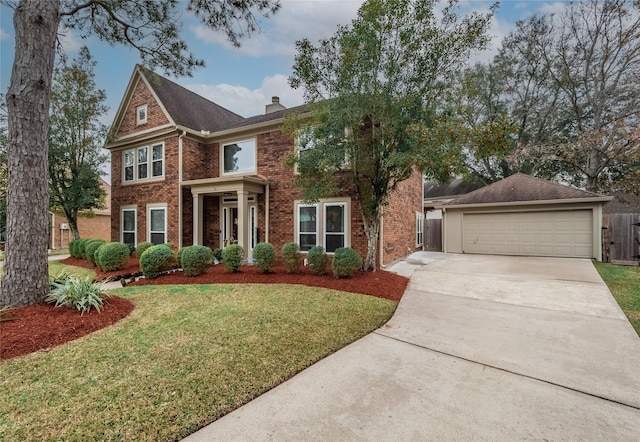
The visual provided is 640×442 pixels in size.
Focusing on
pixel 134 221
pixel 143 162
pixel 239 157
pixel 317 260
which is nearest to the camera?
pixel 317 260

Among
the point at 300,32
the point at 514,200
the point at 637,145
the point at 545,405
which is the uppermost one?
the point at 300,32

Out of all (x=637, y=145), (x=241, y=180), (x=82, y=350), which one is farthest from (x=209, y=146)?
(x=637, y=145)

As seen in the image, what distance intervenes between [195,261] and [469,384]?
7.00 m

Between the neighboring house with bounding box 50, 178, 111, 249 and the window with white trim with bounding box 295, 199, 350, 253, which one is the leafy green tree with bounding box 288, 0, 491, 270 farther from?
the neighboring house with bounding box 50, 178, 111, 249

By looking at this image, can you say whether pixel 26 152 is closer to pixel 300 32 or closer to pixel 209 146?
pixel 300 32

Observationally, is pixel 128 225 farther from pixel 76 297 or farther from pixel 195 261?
pixel 76 297

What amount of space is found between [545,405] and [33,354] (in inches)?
204

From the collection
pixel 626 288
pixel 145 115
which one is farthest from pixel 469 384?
pixel 145 115

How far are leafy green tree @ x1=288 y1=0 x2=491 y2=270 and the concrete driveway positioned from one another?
348cm

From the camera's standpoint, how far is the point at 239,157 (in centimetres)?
1113

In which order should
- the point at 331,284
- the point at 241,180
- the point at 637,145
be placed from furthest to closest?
1. the point at 637,145
2. the point at 241,180
3. the point at 331,284

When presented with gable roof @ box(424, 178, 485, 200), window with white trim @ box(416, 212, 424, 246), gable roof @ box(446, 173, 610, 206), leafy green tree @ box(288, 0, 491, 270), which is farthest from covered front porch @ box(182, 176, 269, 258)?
gable roof @ box(424, 178, 485, 200)

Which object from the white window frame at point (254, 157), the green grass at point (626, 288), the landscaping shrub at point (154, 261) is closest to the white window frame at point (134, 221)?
the white window frame at point (254, 157)

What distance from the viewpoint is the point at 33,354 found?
3152 millimetres
